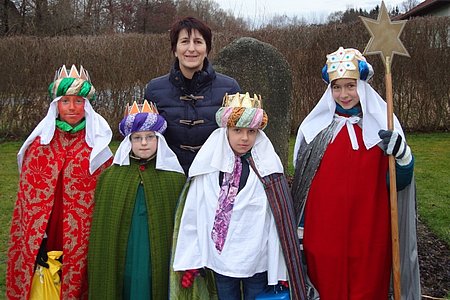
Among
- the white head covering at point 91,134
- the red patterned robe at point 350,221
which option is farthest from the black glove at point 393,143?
the white head covering at point 91,134

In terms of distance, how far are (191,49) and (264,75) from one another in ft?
8.65

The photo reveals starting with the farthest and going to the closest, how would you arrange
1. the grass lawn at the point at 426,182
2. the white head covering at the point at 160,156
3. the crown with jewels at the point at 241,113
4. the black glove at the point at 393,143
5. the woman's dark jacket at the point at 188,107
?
1. the grass lawn at the point at 426,182
2. the woman's dark jacket at the point at 188,107
3. the white head covering at the point at 160,156
4. the crown with jewels at the point at 241,113
5. the black glove at the point at 393,143

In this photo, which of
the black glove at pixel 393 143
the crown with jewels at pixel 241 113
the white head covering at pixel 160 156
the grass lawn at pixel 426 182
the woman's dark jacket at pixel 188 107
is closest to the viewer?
the black glove at pixel 393 143

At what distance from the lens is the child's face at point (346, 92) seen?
10.4 feet

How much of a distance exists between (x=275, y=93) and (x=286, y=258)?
125 inches

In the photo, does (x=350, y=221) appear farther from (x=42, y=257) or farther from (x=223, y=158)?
(x=42, y=257)

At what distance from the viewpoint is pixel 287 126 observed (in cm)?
600

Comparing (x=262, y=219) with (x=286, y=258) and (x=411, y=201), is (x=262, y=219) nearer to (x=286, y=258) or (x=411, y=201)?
(x=286, y=258)

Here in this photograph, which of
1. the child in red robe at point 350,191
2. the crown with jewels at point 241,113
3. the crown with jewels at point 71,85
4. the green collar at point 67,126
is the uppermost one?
the crown with jewels at point 71,85

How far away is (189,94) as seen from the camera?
3482 millimetres

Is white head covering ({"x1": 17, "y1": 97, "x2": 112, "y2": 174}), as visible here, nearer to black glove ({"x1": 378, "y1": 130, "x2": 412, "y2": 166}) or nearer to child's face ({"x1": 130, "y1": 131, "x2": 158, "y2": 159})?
child's face ({"x1": 130, "y1": 131, "x2": 158, "y2": 159})

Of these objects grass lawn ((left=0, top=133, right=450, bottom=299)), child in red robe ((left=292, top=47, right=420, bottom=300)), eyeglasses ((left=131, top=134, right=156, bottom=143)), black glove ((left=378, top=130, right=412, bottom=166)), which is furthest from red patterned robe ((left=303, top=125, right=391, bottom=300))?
grass lawn ((left=0, top=133, right=450, bottom=299))

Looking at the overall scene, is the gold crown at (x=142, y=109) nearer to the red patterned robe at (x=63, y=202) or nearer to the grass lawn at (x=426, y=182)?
the red patterned robe at (x=63, y=202)

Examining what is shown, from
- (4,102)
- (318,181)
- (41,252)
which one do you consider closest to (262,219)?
(318,181)
